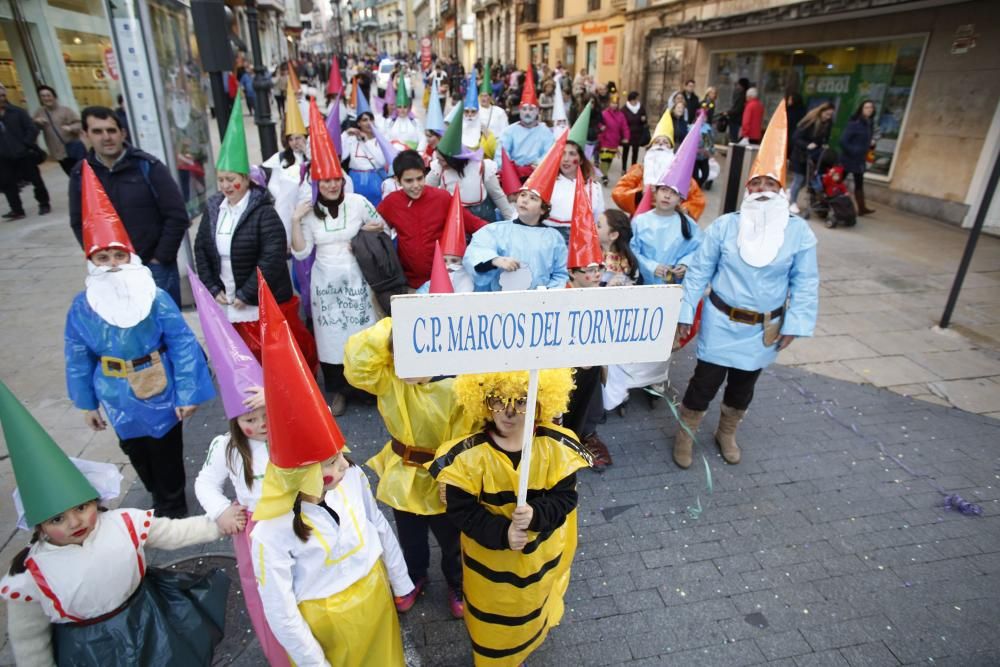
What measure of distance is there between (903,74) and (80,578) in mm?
13478

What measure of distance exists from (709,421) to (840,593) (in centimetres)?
Result: 164

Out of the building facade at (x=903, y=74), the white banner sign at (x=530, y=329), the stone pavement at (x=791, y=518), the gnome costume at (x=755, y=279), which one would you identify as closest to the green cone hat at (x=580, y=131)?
the gnome costume at (x=755, y=279)

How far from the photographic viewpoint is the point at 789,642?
2.67 metres

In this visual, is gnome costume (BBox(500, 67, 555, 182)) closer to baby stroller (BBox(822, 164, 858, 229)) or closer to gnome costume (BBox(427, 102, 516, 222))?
gnome costume (BBox(427, 102, 516, 222))

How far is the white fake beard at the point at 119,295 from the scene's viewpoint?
2.66 m

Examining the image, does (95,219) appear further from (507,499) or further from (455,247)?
(507,499)

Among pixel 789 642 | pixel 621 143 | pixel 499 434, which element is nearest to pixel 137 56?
pixel 499 434

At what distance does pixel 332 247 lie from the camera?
4176 millimetres

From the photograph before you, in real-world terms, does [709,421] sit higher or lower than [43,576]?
lower

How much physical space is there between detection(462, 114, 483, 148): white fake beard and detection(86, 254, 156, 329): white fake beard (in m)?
4.96

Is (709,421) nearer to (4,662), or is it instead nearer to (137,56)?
(4,662)

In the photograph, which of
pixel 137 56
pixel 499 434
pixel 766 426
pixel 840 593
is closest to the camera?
pixel 499 434

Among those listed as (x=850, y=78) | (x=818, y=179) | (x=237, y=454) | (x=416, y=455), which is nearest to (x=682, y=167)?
(x=416, y=455)

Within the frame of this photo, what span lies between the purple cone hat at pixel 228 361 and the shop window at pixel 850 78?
12344mm
